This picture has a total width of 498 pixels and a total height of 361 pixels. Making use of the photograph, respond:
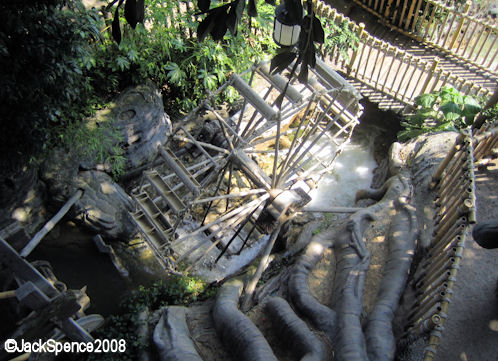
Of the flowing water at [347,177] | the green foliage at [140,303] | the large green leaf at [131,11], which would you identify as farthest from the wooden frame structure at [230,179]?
the large green leaf at [131,11]

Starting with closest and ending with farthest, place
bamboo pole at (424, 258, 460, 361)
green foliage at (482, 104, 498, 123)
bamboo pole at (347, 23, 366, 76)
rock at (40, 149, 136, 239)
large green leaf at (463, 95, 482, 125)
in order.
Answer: bamboo pole at (424, 258, 460, 361) → rock at (40, 149, 136, 239) → green foliage at (482, 104, 498, 123) → large green leaf at (463, 95, 482, 125) → bamboo pole at (347, 23, 366, 76)

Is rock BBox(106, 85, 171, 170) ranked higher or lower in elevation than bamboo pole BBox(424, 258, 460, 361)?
lower

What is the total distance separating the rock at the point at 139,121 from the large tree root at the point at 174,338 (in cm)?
349

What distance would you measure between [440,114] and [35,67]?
824 cm

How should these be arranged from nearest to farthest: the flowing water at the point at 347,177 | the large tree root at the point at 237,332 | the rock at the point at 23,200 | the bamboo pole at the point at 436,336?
the bamboo pole at the point at 436,336
the large tree root at the point at 237,332
the rock at the point at 23,200
the flowing water at the point at 347,177

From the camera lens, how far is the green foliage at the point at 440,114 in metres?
8.18

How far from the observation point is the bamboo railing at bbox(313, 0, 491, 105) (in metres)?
9.12

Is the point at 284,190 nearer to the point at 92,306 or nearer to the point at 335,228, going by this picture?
the point at 335,228

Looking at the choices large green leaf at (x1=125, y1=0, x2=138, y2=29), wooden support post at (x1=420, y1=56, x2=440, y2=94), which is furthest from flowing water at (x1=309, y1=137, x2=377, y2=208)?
large green leaf at (x1=125, y1=0, x2=138, y2=29)

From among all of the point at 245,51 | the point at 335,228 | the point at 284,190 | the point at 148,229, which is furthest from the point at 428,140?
the point at 148,229

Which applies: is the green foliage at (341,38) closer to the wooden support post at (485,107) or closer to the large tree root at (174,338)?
the wooden support post at (485,107)

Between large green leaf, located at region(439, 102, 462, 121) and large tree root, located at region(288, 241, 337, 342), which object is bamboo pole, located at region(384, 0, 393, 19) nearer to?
large green leaf, located at region(439, 102, 462, 121)

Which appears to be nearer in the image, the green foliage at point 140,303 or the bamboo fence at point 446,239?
the bamboo fence at point 446,239

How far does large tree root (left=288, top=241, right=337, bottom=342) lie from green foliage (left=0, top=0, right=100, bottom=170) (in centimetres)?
426
